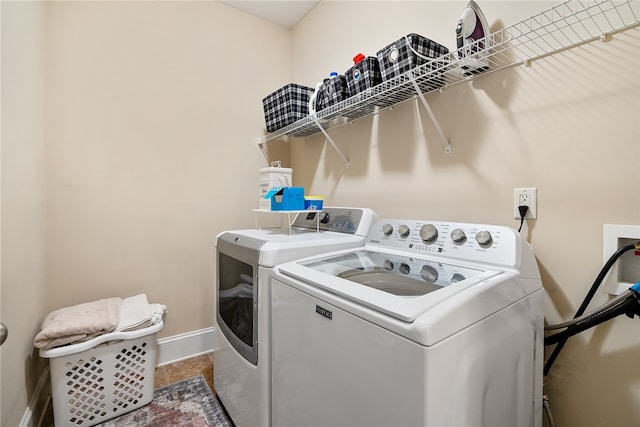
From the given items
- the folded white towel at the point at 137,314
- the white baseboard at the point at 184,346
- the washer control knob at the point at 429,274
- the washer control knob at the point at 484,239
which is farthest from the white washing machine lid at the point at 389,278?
the white baseboard at the point at 184,346

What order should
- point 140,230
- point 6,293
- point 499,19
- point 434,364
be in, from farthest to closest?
point 140,230
point 499,19
point 6,293
point 434,364

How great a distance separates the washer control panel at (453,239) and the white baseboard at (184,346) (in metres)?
1.56

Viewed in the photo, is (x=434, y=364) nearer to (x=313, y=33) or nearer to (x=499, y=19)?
(x=499, y=19)

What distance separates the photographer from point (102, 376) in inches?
59.0

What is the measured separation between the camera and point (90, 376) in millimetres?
1472

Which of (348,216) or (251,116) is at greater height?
(251,116)

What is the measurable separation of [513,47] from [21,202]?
6.93 ft

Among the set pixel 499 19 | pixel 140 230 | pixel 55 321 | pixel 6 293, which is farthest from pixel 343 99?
pixel 55 321

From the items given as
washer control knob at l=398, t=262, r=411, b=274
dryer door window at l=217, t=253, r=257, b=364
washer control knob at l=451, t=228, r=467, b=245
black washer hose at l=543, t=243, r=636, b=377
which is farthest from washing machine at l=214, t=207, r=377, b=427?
black washer hose at l=543, t=243, r=636, b=377

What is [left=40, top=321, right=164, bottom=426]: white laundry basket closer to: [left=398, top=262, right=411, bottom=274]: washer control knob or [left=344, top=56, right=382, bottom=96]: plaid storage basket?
[left=398, top=262, right=411, bottom=274]: washer control knob

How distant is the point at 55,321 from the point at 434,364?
178cm

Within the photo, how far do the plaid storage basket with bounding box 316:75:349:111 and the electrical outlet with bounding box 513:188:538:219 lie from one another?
1.02 m

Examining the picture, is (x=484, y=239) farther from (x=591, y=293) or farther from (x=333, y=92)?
(x=333, y=92)

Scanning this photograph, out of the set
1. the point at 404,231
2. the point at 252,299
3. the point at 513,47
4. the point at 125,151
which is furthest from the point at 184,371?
the point at 513,47
